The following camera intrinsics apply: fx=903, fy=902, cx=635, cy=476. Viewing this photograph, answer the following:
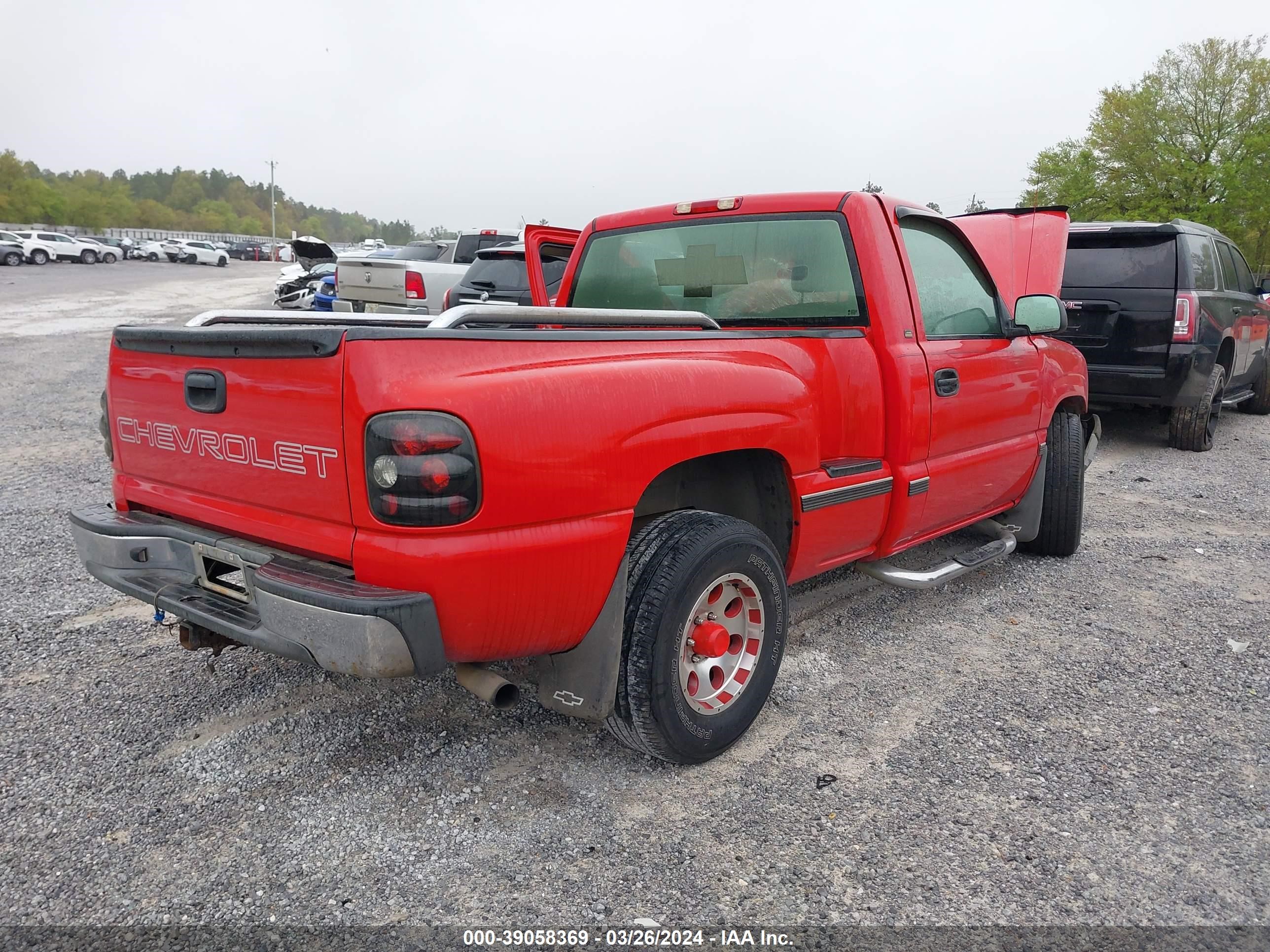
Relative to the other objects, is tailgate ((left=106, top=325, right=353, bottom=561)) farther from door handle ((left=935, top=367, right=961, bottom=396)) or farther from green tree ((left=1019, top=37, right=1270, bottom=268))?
green tree ((left=1019, top=37, right=1270, bottom=268))

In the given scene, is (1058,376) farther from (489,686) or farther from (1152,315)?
(1152,315)

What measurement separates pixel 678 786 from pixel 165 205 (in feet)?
504

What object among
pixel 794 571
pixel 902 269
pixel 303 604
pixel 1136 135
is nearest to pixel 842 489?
pixel 794 571

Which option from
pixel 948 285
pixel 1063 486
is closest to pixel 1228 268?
pixel 1063 486

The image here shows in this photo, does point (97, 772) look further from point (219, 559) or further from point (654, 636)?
point (654, 636)

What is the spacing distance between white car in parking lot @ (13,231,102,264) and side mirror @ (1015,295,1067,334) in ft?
147

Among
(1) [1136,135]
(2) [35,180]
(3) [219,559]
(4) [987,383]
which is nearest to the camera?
(3) [219,559]

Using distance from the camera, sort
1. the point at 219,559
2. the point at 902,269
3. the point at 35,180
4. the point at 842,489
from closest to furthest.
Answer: the point at 219,559 → the point at 842,489 → the point at 902,269 → the point at 35,180

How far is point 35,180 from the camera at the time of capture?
263ft

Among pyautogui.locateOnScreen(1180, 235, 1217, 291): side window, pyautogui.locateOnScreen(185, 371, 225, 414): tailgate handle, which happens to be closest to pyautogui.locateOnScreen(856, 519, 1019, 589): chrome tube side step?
pyautogui.locateOnScreen(185, 371, 225, 414): tailgate handle

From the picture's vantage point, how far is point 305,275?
21328 mm

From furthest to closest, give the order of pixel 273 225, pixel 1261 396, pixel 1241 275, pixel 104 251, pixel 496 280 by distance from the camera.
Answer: pixel 273 225 → pixel 104 251 → pixel 1261 396 → pixel 496 280 → pixel 1241 275

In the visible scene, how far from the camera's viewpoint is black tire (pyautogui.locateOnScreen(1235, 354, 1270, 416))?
34.0 ft

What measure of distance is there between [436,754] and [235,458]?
113 cm
